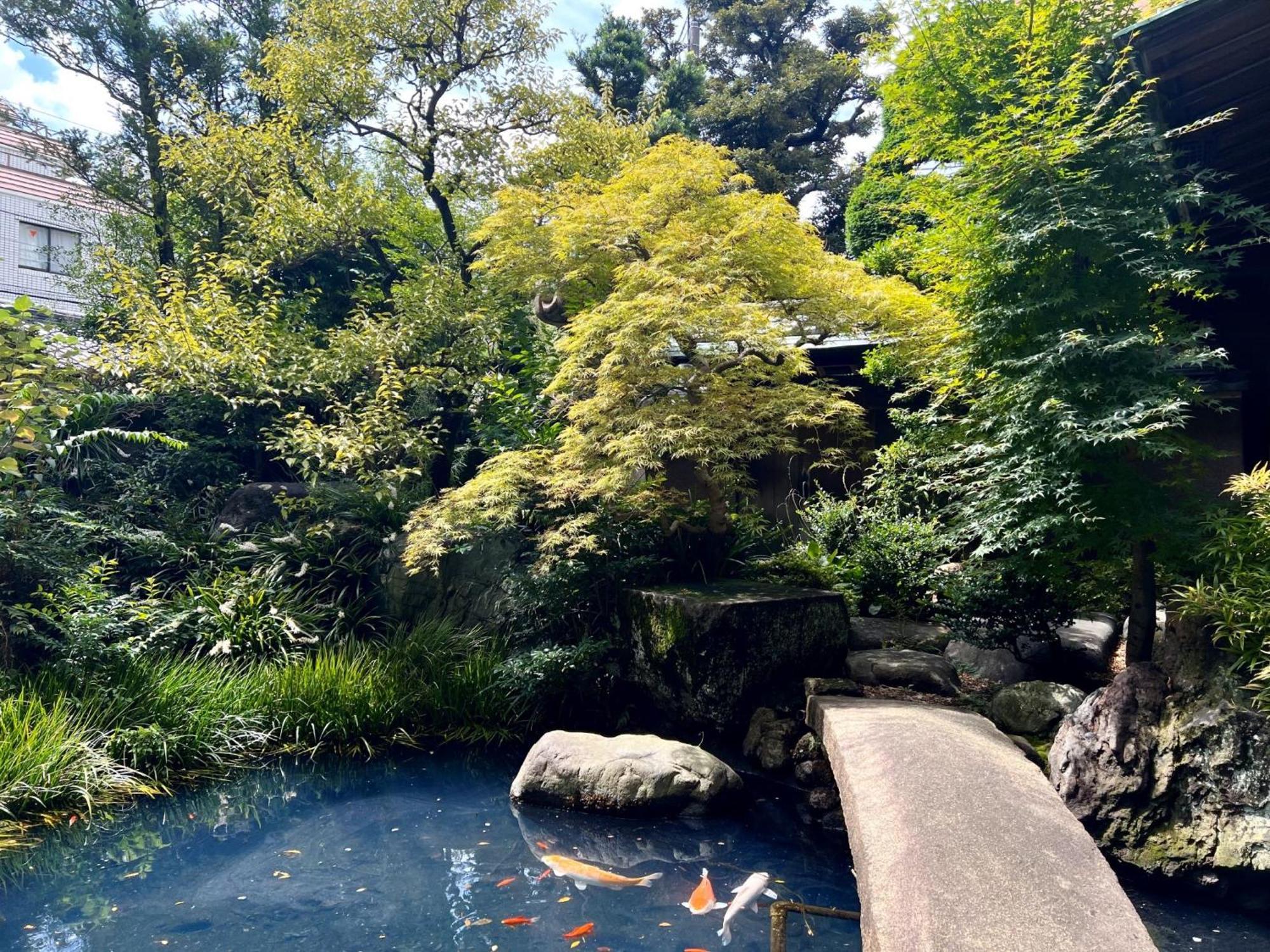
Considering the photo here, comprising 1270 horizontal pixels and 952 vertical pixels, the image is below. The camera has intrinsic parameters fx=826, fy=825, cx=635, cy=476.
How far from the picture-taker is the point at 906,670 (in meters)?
5.87

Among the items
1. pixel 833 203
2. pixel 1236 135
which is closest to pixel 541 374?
pixel 1236 135

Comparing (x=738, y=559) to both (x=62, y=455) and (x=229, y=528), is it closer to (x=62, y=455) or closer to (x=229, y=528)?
(x=229, y=528)

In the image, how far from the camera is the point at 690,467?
824 cm

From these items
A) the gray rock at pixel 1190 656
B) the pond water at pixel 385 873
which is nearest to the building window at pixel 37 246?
the pond water at pixel 385 873

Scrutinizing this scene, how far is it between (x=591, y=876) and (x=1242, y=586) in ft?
12.5

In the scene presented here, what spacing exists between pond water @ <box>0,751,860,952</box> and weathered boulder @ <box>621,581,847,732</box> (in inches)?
31.7

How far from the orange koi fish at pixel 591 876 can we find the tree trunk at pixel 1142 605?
3430mm

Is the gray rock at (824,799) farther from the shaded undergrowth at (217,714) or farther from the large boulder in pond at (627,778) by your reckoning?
the shaded undergrowth at (217,714)

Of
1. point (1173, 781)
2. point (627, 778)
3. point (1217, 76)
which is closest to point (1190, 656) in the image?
point (1173, 781)

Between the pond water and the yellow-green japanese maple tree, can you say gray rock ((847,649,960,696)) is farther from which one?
the yellow-green japanese maple tree

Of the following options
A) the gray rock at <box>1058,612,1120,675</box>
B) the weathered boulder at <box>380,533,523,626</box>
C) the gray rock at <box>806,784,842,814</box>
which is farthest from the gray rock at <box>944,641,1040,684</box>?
the weathered boulder at <box>380,533,523,626</box>

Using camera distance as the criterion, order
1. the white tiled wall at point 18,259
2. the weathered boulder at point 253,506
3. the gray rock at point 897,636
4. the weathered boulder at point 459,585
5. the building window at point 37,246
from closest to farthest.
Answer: the gray rock at point 897,636, the weathered boulder at point 459,585, the weathered boulder at point 253,506, the white tiled wall at point 18,259, the building window at point 37,246

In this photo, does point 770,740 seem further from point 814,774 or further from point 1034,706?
point 1034,706

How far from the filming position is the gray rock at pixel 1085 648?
6203 mm
